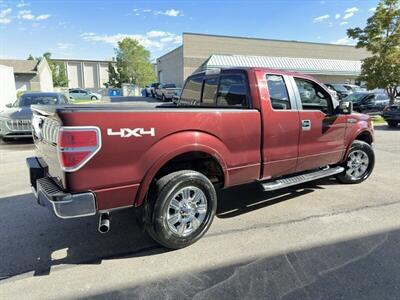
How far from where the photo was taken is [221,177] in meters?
3.94

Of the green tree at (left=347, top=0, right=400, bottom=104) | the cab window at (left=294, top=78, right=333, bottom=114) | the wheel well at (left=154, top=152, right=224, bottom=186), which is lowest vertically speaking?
the wheel well at (left=154, top=152, right=224, bottom=186)

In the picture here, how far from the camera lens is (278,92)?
4.37m

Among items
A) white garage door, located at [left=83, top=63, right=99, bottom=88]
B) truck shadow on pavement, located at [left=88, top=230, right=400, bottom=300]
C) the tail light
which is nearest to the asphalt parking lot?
truck shadow on pavement, located at [left=88, top=230, right=400, bottom=300]

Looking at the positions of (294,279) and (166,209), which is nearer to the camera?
(294,279)

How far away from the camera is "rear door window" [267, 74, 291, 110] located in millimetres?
4258

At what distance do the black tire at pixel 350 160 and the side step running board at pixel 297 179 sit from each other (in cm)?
49

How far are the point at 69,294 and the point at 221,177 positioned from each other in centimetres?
210

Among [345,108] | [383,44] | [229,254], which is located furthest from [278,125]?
[383,44]

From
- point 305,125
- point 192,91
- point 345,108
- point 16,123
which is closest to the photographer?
point 305,125

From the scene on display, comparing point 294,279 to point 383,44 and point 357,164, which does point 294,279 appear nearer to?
point 357,164

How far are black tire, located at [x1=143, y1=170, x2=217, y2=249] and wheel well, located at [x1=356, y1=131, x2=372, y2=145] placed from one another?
3.83 m

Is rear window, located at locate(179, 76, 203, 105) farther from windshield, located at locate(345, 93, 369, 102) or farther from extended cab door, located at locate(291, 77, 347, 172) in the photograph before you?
windshield, located at locate(345, 93, 369, 102)

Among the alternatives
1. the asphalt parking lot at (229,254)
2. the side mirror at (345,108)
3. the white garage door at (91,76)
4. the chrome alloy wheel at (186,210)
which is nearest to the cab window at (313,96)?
the side mirror at (345,108)

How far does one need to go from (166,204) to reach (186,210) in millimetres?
331
